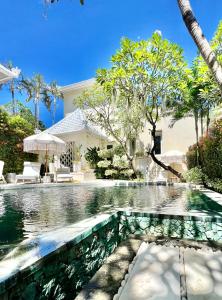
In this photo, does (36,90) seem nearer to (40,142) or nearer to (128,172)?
(40,142)

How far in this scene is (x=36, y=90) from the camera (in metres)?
40.6

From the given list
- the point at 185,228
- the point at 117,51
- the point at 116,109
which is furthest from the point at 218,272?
the point at 116,109

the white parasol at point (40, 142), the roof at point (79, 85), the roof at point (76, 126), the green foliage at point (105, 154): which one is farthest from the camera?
the roof at point (79, 85)

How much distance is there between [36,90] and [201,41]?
39790 millimetres

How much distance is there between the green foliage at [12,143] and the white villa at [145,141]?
4254 millimetres

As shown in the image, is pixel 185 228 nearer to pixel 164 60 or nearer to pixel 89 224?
pixel 89 224

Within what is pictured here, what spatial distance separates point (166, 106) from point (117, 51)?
17.0 feet

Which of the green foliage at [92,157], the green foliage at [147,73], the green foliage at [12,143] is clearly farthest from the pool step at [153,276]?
the green foliage at [92,157]

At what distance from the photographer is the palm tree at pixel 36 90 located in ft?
131

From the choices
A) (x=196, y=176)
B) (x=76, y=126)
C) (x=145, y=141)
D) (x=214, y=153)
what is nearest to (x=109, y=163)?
(x=145, y=141)

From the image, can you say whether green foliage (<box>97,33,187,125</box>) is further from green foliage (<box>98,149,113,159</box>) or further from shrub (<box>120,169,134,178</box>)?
green foliage (<box>98,149,113,159</box>)

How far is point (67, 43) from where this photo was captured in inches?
1050

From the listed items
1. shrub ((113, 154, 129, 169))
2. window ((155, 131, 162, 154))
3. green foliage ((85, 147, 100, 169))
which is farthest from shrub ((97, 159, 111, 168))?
window ((155, 131, 162, 154))

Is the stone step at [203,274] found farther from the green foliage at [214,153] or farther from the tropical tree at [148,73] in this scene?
the tropical tree at [148,73]
